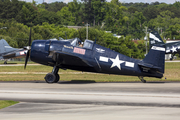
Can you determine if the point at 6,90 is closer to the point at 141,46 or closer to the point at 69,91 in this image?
the point at 69,91

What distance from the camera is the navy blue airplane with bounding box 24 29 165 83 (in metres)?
16.5

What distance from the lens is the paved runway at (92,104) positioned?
8.77 m

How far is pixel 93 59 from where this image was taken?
1691cm

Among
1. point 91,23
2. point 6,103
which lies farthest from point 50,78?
point 91,23

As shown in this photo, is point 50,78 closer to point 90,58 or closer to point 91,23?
point 90,58

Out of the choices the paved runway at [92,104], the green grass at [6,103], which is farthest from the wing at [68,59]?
the green grass at [6,103]

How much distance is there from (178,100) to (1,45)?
40.7 meters

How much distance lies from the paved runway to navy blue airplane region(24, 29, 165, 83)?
9.64 feet

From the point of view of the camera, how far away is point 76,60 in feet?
54.6

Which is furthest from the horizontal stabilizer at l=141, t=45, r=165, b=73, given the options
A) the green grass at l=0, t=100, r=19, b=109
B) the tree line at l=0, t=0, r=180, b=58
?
the tree line at l=0, t=0, r=180, b=58

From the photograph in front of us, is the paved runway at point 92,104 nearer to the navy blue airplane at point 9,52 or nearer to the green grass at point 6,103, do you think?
the green grass at point 6,103

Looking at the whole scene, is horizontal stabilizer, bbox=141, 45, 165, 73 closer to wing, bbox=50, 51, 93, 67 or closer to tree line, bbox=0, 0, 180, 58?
wing, bbox=50, 51, 93, 67

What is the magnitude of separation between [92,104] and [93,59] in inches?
258

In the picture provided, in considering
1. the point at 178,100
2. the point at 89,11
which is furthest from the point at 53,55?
the point at 89,11
